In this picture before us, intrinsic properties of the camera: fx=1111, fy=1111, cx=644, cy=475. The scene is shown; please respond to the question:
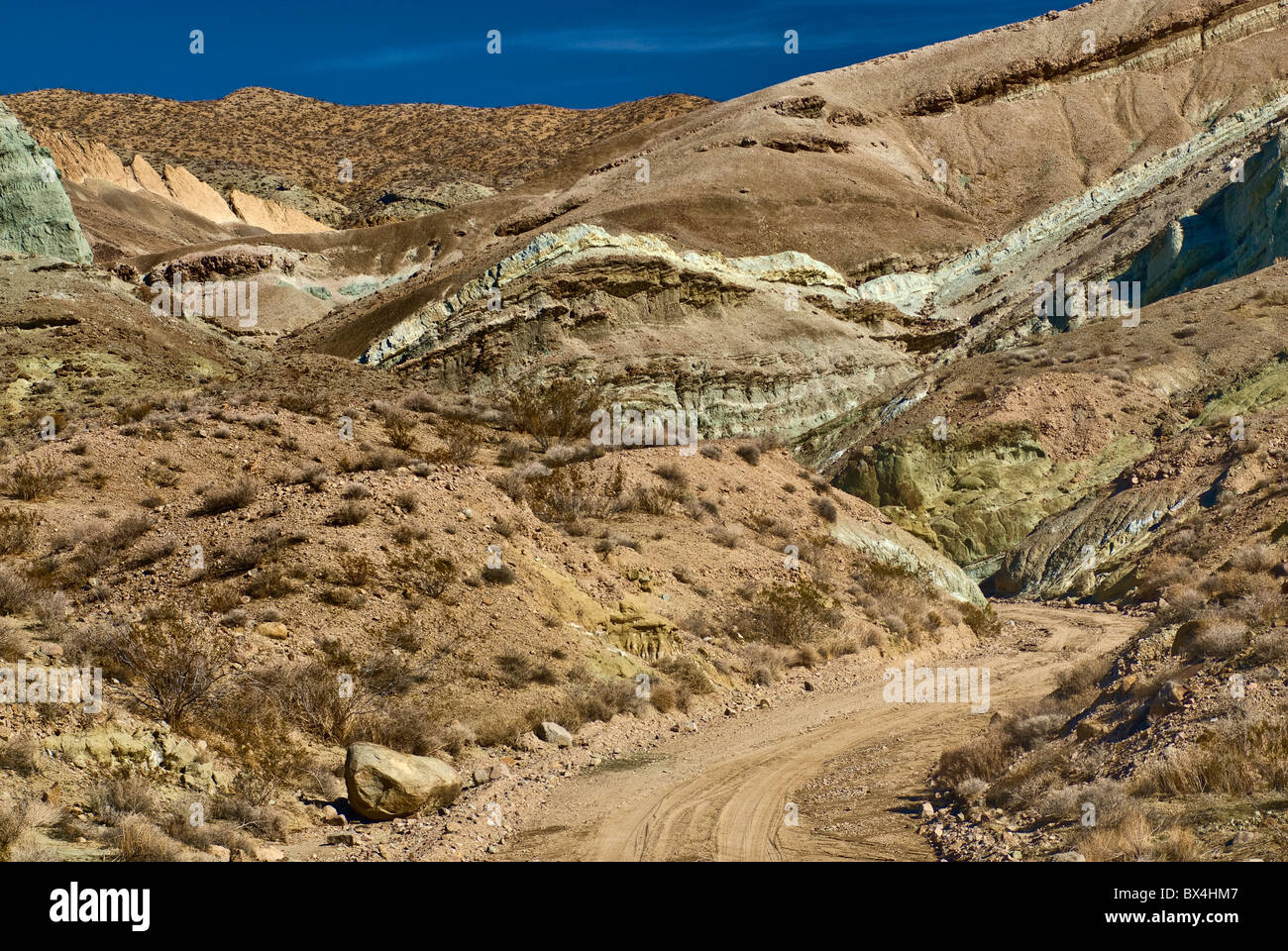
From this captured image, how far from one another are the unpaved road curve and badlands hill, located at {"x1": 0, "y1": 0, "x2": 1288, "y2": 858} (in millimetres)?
549

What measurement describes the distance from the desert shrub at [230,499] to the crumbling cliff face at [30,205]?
3103cm

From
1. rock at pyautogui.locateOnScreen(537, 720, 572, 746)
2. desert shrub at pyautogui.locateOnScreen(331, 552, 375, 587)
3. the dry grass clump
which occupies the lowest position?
rock at pyautogui.locateOnScreen(537, 720, 572, 746)

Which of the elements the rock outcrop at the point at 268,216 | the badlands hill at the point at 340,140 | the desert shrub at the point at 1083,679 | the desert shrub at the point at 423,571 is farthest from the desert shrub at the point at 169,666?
the rock outcrop at the point at 268,216

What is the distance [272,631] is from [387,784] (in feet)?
10.8

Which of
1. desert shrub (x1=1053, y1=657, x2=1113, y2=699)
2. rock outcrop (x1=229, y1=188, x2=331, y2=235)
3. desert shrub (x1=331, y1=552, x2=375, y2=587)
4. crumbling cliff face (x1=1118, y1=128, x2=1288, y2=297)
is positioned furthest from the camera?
rock outcrop (x1=229, y1=188, x2=331, y2=235)

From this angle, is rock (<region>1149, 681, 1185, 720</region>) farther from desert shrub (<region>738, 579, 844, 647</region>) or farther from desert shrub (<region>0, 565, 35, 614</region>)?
desert shrub (<region>0, 565, 35, 614</region>)

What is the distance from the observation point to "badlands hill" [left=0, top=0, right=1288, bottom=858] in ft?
31.0

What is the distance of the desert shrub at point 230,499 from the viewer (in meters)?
14.6

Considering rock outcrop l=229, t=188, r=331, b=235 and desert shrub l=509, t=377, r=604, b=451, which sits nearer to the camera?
desert shrub l=509, t=377, r=604, b=451

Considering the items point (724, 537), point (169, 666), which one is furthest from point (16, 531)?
point (724, 537)

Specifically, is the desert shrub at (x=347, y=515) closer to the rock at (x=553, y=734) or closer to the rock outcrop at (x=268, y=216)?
the rock at (x=553, y=734)

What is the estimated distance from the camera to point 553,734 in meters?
11.7

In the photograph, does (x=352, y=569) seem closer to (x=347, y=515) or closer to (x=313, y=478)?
(x=347, y=515)

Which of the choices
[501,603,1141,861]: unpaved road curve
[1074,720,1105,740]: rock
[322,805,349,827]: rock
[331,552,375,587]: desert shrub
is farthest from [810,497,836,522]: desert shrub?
[322,805,349,827]: rock
